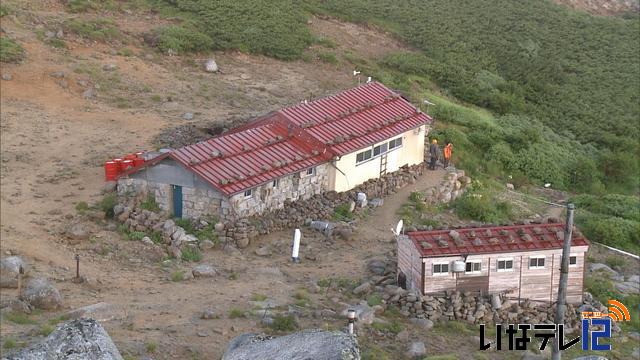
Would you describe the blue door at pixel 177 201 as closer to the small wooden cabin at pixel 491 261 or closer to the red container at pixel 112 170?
the red container at pixel 112 170

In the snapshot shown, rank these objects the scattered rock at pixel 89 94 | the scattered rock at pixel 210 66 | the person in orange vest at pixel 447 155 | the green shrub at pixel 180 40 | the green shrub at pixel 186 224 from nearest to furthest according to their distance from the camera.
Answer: the green shrub at pixel 186 224 < the person in orange vest at pixel 447 155 < the scattered rock at pixel 89 94 < the scattered rock at pixel 210 66 < the green shrub at pixel 180 40

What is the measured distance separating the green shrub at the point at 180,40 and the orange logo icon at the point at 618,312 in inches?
892

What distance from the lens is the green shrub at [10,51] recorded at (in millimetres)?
37888

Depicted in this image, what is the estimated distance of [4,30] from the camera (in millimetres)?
40406

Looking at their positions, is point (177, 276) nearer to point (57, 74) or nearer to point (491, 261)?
point (491, 261)

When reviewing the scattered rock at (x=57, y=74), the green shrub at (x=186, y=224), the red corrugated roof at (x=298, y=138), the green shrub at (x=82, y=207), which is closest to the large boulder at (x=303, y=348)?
the green shrub at (x=186, y=224)

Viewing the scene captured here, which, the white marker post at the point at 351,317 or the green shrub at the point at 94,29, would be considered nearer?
the white marker post at the point at 351,317

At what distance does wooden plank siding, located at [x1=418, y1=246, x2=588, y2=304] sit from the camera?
23484 millimetres

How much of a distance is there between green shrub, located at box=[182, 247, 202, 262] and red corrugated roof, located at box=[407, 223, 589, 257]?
5.43m

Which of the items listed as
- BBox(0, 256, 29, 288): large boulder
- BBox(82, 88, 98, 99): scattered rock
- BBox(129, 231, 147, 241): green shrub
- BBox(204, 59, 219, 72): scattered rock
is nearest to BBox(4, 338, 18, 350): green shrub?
BBox(0, 256, 29, 288): large boulder

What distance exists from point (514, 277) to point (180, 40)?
22898 millimetres

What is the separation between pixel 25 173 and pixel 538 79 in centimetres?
2832

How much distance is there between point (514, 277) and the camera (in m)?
24.0

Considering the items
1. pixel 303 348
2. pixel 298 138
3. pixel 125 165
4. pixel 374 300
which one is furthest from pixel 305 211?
pixel 303 348
